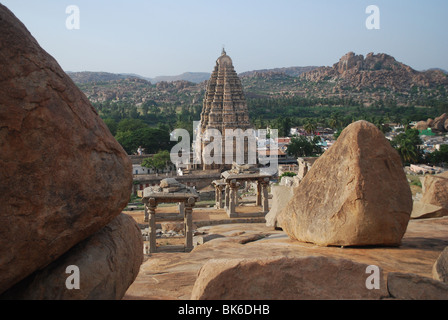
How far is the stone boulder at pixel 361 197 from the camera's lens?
21.3ft

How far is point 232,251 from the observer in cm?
759

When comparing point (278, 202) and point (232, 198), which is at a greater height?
point (278, 202)

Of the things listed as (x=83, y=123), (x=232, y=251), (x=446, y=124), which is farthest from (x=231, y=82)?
(x=446, y=124)

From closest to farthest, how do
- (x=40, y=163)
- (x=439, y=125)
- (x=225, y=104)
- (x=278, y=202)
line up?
1. (x=40, y=163)
2. (x=278, y=202)
3. (x=225, y=104)
4. (x=439, y=125)

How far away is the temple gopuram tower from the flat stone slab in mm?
31545

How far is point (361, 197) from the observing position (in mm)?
6488

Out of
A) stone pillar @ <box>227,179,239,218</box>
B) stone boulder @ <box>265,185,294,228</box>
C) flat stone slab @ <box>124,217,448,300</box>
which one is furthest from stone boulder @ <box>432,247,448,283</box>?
stone pillar @ <box>227,179,239,218</box>

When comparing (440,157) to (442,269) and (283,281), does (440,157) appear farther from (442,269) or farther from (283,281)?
(283,281)

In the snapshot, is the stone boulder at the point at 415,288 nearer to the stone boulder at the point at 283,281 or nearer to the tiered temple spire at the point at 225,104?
the stone boulder at the point at 283,281

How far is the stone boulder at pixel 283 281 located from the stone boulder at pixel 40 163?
1.34 meters

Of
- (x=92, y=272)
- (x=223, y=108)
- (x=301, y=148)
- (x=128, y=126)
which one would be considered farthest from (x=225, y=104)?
(x=92, y=272)

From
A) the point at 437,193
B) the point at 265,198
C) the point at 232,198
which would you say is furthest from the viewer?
the point at 265,198

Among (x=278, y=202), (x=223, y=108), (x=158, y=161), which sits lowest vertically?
(x=158, y=161)

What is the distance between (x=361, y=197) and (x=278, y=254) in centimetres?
153
